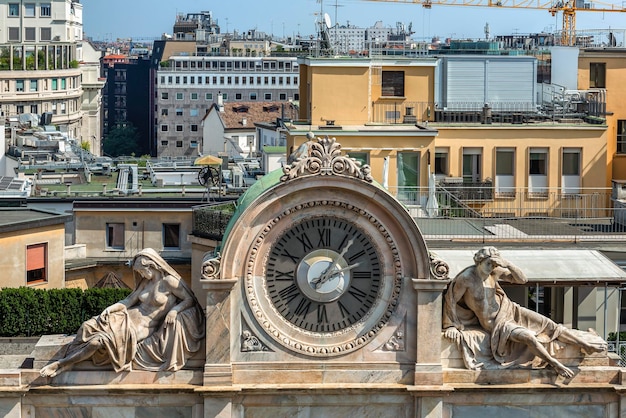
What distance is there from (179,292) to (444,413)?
6.42 metres

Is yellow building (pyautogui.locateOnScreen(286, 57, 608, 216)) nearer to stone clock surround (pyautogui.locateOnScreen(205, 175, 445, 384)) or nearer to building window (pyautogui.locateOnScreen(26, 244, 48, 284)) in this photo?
building window (pyautogui.locateOnScreen(26, 244, 48, 284))

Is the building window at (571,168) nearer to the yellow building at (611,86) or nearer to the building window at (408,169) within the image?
the yellow building at (611,86)

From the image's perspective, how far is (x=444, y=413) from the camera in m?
43.3

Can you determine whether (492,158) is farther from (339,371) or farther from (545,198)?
(339,371)

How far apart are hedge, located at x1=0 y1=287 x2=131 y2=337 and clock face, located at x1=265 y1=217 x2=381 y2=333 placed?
919 inches

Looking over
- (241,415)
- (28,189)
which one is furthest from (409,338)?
(28,189)

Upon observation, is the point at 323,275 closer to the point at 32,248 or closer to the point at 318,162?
the point at 318,162

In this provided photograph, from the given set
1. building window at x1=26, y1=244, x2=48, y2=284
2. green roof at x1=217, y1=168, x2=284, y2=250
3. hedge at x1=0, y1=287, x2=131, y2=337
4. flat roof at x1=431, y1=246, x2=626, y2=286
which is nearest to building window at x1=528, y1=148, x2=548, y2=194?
building window at x1=26, y1=244, x2=48, y2=284

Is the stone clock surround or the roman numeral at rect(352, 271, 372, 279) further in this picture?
the roman numeral at rect(352, 271, 372, 279)

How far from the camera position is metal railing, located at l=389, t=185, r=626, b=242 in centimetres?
6097

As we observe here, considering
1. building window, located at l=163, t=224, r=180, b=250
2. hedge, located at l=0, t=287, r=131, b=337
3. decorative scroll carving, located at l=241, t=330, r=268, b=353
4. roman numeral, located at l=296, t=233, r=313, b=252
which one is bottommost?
hedge, located at l=0, t=287, r=131, b=337

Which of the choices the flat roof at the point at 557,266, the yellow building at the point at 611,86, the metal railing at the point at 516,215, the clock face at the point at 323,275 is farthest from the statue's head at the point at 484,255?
the yellow building at the point at 611,86

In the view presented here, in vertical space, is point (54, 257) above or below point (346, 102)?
below

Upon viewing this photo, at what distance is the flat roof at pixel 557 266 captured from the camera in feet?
164
